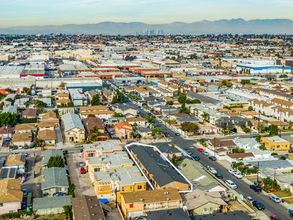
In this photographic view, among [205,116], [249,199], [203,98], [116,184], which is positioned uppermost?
[203,98]

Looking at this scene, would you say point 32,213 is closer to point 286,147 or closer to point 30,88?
point 286,147

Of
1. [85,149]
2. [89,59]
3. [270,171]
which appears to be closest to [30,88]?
[85,149]

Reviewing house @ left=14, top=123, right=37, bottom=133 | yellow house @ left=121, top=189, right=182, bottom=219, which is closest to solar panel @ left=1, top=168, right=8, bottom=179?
yellow house @ left=121, top=189, right=182, bottom=219

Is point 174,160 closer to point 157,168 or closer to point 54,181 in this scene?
point 157,168

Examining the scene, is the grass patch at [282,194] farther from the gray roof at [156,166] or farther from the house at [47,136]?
the house at [47,136]

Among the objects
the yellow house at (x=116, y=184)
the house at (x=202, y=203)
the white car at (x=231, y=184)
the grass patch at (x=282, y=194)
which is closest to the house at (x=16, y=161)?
the yellow house at (x=116, y=184)

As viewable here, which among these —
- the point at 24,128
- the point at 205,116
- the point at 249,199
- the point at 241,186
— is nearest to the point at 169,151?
the point at 241,186
